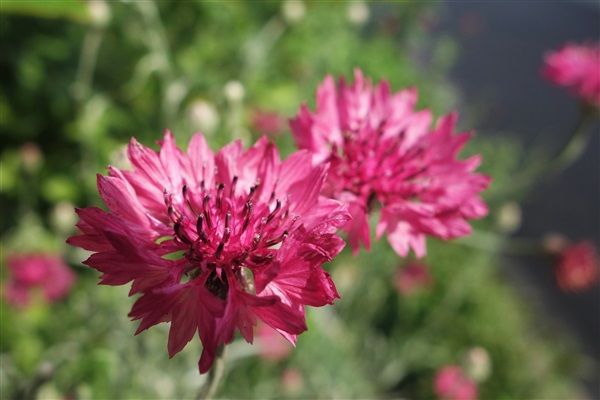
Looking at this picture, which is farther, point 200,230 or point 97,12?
point 97,12

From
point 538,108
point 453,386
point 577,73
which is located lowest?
point 453,386

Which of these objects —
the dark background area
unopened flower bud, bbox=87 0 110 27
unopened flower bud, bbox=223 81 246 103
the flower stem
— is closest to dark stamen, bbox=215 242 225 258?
the flower stem

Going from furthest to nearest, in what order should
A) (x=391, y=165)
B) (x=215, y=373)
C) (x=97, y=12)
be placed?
(x=97, y=12)
(x=391, y=165)
(x=215, y=373)

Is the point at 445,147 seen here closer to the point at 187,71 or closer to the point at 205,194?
the point at 205,194

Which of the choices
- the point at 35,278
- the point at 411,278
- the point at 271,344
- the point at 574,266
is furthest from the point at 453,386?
the point at 35,278

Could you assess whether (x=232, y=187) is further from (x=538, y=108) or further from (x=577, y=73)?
(x=538, y=108)

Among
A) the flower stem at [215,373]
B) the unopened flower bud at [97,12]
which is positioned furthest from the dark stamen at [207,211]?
the unopened flower bud at [97,12]
